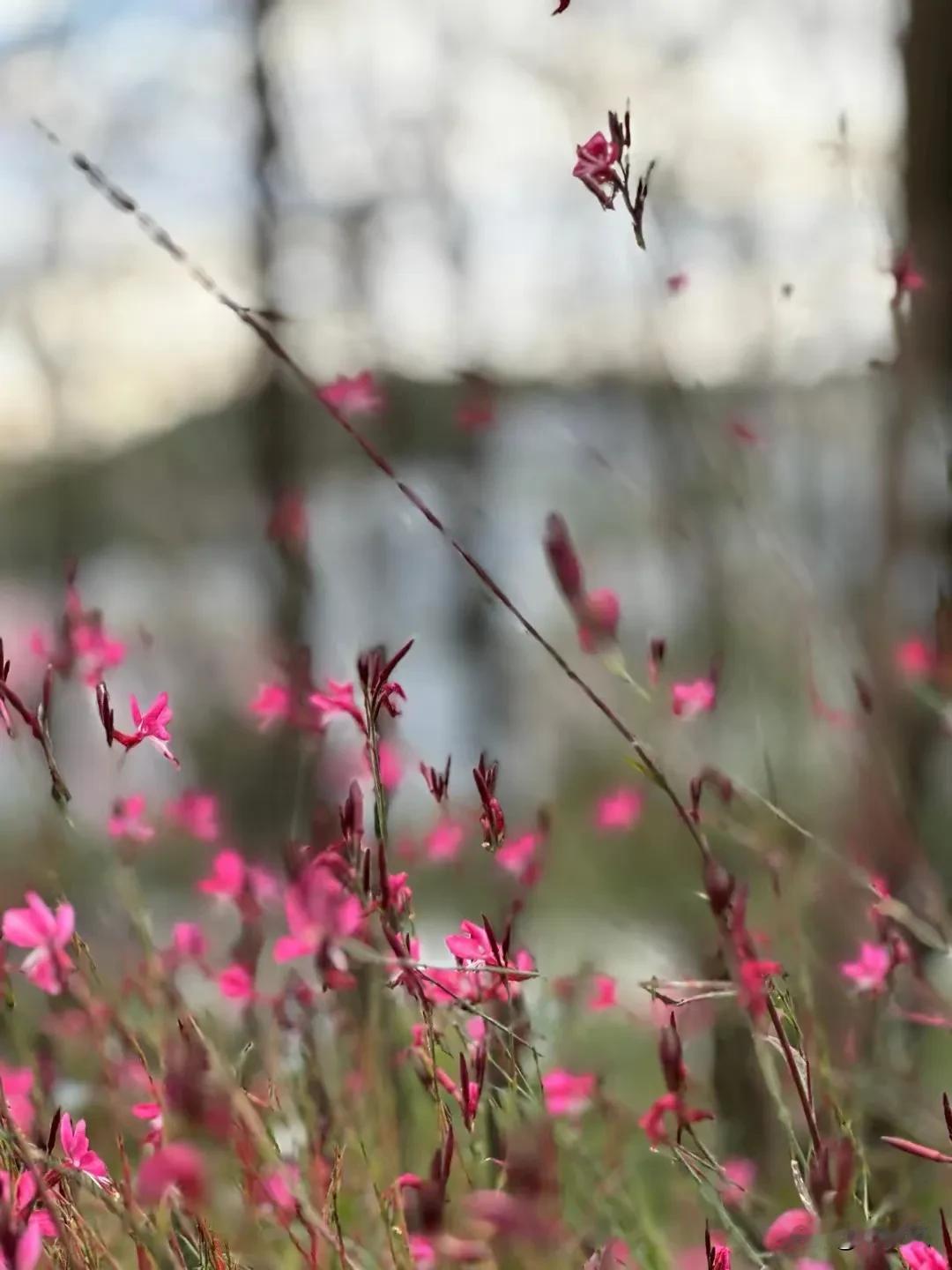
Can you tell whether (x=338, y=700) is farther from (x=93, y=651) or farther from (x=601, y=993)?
(x=601, y=993)

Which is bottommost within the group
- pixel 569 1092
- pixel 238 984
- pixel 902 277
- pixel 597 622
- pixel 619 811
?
pixel 619 811

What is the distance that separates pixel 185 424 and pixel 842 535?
3.61 meters

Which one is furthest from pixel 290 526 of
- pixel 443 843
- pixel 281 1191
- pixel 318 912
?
pixel 318 912

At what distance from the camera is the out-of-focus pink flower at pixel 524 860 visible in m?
1.17

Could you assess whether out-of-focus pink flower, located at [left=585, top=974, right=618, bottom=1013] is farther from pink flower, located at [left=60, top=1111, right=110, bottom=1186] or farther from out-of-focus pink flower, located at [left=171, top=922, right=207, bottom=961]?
pink flower, located at [left=60, top=1111, right=110, bottom=1186]

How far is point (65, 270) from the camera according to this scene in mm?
4418

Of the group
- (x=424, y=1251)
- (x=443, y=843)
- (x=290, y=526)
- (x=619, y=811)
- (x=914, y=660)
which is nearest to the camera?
(x=424, y=1251)

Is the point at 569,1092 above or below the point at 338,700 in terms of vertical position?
below

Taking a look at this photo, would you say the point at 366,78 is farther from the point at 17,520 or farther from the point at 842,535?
the point at 17,520

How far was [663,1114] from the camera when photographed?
76 cm

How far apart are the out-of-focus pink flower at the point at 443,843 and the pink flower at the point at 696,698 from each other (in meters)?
0.40

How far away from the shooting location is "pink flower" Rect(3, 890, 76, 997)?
2.29ft

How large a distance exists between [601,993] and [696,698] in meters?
0.54

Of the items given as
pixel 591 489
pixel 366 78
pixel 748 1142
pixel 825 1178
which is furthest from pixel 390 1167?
pixel 591 489
